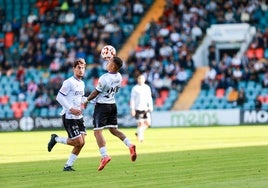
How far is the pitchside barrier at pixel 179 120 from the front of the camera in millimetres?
40562

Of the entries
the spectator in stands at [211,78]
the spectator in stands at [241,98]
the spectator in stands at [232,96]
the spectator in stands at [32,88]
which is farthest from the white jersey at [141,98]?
the spectator in stands at [32,88]

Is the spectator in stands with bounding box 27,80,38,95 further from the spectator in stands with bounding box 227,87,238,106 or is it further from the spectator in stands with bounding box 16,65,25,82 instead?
the spectator in stands with bounding box 227,87,238,106

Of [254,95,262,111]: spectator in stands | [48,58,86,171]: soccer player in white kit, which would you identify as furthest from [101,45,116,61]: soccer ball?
[254,95,262,111]: spectator in stands

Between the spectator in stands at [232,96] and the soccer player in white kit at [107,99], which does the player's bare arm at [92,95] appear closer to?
the soccer player in white kit at [107,99]

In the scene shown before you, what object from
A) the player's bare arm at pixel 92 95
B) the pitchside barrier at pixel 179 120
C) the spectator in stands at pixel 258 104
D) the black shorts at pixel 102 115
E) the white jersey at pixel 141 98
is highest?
the player's bare arm at pixel 92 95

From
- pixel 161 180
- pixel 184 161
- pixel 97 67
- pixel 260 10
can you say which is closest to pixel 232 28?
pixel 260 10

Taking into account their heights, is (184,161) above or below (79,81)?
below

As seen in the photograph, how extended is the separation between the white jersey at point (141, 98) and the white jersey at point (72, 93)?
11115 mm

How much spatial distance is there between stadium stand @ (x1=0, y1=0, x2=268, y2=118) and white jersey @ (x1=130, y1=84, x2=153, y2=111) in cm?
1389

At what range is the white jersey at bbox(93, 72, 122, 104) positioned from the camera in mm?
17609

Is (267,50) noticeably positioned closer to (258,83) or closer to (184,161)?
(258,83)

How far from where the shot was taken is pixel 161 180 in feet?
47.6

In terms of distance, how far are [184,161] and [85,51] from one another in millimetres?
29026

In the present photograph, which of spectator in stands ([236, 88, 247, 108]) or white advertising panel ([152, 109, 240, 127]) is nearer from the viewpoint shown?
white advertising panel ([152, 109, 240, 127])
